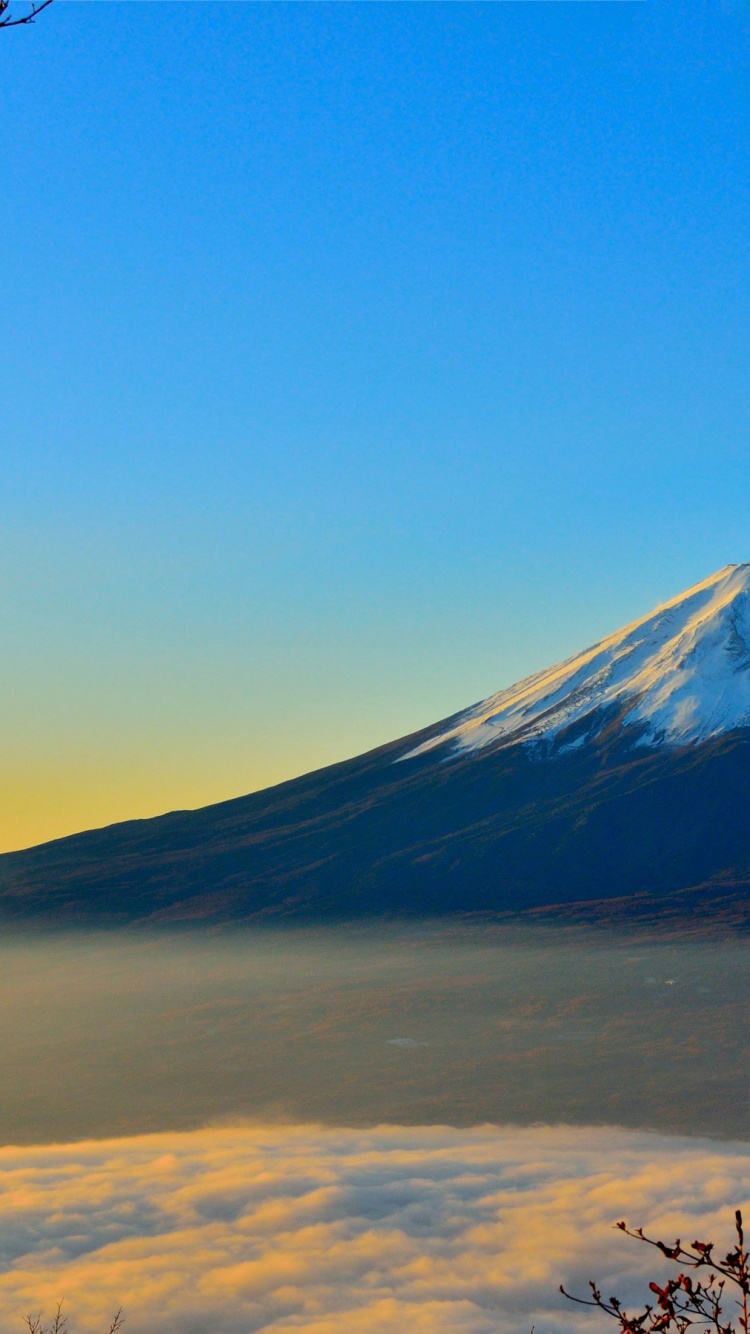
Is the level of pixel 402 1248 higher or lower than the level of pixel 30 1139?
Answer: lower

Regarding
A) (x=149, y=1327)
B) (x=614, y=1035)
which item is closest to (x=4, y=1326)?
(x=149, y=1327)

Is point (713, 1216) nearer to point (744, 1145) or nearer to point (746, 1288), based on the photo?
point (744, 1145)

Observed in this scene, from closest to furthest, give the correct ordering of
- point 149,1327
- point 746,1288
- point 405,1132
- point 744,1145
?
point 746,1288 → point 149,1327 → point 744,1145 → point 405,1132

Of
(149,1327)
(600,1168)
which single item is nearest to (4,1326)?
(149,1327)

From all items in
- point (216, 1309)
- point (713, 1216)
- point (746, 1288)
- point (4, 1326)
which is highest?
point (746, 1288)

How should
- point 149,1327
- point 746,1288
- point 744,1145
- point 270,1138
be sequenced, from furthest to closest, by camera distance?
A: 1. point 270,1138
2. point 744,1145
3. point 149,1327
4. point 746,1288

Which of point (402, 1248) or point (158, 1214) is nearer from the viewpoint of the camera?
point (402, 1248)

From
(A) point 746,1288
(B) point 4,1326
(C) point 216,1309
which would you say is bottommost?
(C) point 216,1309

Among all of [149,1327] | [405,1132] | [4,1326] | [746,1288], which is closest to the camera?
[746,1288]

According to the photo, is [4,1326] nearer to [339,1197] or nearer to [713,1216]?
[339,1197]
